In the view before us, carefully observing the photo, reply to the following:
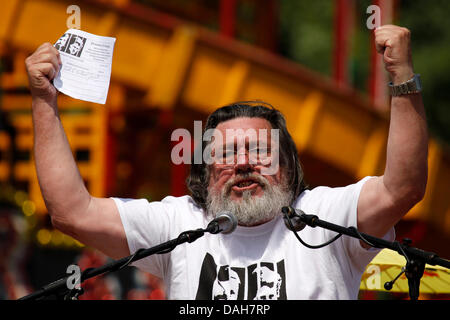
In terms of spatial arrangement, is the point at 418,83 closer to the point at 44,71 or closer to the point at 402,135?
the point at 402,135

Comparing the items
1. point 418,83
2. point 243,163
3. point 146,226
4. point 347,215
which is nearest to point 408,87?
point 418,83

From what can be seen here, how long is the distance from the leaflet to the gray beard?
583mm

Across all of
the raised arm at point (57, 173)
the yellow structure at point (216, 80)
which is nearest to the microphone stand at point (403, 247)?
the raised arm at point (57, 173)

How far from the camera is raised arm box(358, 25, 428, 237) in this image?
7.43 feet

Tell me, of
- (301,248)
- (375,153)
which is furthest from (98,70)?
(375,153)

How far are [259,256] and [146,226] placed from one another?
0.44 m

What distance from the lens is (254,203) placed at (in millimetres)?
2580

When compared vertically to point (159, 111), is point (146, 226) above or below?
below

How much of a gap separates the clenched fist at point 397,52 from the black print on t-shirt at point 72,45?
3.58ft

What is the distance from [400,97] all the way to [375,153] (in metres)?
5.36

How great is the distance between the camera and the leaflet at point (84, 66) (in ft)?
8.28

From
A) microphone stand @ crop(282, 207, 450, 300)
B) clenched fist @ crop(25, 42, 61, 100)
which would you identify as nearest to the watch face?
microphone stand @ crop(282, 207, 450, 300)

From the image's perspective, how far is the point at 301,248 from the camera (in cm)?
250
